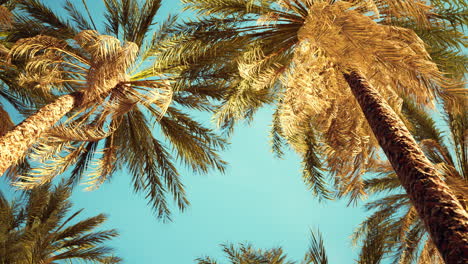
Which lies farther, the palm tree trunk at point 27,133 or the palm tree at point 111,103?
the palm tree at point 111,103

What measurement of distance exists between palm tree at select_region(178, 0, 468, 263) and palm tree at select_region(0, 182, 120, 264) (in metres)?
4.52

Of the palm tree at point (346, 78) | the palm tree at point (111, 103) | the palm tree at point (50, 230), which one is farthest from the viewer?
the palm tree at point (50, 230)

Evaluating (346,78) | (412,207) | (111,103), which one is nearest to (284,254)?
(346,78)

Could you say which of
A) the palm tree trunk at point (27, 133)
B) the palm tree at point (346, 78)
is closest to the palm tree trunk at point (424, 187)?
the palm tree at point (346, 78)

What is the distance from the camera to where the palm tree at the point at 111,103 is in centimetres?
536

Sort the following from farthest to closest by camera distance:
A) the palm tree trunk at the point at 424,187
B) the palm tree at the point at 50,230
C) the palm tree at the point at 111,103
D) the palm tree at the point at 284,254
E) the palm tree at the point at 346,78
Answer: the palm tree at the point at 50,230 → the palm tree at the point at 111,103 → the palm tree at the point at 284,254 → the palm tree at the point at 346,78 → the palm tree trunk at the point at 424,187

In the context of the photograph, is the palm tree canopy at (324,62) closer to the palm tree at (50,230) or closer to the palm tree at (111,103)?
the palm tree at (111,103)

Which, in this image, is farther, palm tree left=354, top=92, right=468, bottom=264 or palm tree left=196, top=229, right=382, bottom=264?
palm tree left=354, top=92, right=468, bottom=264

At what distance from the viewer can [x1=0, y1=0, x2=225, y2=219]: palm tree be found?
5.36m

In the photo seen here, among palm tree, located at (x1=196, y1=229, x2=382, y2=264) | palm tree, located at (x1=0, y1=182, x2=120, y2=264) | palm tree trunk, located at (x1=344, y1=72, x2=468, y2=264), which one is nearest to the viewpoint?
palm tree trunk, located at (x1=344, y1=72, x2=468, y2=264)

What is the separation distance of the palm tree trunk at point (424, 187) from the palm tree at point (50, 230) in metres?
6.19

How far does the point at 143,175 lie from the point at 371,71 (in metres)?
5.89

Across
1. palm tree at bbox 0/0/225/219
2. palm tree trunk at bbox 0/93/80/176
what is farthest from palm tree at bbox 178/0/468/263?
palm tree trunk at bbox 0/93/80/176

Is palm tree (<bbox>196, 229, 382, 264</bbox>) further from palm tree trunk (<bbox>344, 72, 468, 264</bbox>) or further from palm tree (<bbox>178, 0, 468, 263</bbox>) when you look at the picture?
palm tree (<bbox>178, 0, 468, 263</bbox>)
